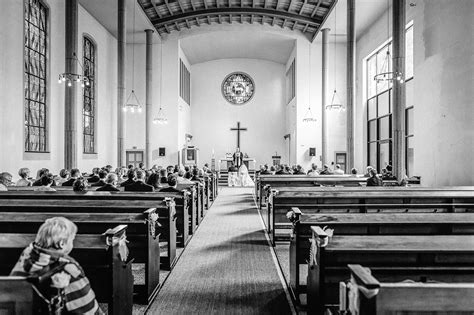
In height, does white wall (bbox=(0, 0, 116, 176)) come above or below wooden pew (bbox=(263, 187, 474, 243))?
above

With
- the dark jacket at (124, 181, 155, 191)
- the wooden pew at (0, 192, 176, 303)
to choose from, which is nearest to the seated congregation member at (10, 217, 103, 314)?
the wooden pew at (0, 192, 176, 303)

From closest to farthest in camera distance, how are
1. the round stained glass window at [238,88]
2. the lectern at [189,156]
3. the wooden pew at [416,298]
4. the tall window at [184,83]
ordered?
the wooden pew at [416,298] → the lectern at [189,156] → the tall window at [184,83] → the round stained glass window at [238,88]

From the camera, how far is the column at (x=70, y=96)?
34.9 feet

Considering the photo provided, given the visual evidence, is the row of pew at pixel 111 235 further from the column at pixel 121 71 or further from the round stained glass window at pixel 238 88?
the round stained glass window at pixel 238 88

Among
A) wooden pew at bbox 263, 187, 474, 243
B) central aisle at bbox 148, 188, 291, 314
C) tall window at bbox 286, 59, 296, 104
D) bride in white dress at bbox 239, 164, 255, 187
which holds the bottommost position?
central aisle at bbox 148, 188, 291, 314

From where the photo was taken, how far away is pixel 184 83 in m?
20.6

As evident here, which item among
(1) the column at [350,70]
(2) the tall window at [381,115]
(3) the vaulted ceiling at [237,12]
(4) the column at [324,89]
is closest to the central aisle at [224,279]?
(1) the column at [350,70]

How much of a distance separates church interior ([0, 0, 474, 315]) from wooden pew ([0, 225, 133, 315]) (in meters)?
0.01

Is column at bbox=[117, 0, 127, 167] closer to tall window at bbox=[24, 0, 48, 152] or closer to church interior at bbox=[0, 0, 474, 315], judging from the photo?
church interior at bbox=[0, 0, 474, 315]

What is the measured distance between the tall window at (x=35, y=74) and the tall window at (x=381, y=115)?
11394 millimetres

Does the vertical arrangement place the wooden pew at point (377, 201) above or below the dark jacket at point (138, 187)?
below

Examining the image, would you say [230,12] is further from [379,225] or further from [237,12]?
[379,225]

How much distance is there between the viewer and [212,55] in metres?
22.0

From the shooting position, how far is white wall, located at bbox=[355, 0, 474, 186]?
→ 819 centimetres
